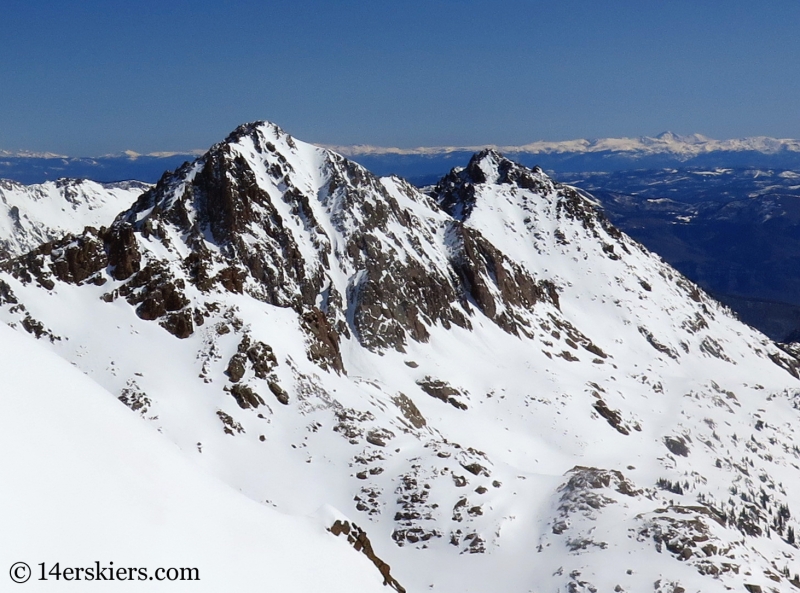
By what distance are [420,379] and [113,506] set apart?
101 metres

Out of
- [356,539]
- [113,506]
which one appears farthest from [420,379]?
[113,506]

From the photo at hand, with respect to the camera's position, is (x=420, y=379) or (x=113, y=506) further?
(x=420, y=379)

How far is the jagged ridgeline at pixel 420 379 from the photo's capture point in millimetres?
62938

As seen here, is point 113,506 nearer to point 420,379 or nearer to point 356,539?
point 356,539

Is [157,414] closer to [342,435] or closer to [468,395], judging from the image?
[342,435]

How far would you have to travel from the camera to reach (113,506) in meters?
18.5

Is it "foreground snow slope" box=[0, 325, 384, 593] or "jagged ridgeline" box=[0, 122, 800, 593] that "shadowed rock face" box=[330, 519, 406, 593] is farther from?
"foreground snow slope" box=[0, 325, 384, 593]

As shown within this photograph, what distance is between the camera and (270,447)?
72250mm

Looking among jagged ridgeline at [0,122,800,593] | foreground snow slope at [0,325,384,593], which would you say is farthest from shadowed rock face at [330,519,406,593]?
foreground snow slope at [0,325,384,593]

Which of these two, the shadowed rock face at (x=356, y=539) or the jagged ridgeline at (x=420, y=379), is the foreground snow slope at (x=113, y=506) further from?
the jagged ridgeline at (x=420, y=379)

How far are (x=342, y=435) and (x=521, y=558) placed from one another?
2489cm

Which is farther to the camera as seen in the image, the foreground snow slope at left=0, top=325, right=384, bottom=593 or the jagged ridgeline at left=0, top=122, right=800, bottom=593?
the jagged ridgeline at left=0, top=122, right=800, bottom=593

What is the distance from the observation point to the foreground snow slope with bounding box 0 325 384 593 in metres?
16.2

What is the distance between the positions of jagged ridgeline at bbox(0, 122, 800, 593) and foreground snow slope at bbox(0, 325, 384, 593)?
9.95 meters
